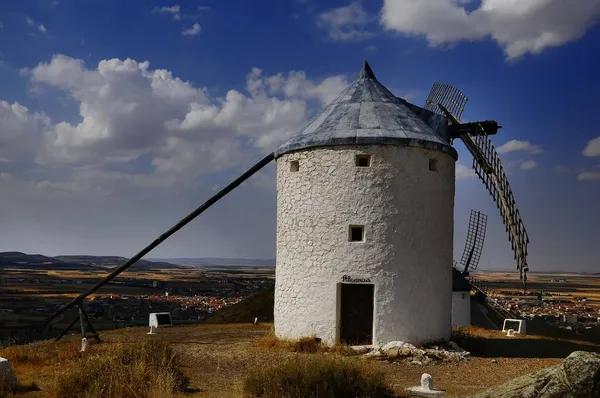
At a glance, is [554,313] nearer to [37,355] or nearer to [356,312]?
[356,312]

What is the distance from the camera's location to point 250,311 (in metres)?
22.4

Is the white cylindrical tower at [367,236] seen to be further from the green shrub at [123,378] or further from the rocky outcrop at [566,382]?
the rocky outcrop at [566,382]

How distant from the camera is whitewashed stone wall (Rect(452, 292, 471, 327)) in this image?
21.3m

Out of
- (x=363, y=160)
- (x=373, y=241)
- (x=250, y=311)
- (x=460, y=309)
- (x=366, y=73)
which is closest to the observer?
(x=373, y=241)

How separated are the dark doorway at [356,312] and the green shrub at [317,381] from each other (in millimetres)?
4125

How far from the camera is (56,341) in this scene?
587 inches

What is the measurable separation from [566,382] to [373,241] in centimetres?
665

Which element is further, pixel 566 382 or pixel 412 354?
pixel 412 354

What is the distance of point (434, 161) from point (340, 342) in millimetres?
4280

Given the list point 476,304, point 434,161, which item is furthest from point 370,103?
point 476,304

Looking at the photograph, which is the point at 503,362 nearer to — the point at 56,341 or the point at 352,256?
the point at 352,256

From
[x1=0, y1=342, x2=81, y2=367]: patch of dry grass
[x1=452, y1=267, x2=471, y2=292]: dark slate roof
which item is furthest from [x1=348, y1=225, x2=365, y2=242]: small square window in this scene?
[x1=452, y1=267, x2=471, y2=292]: dark slate roof

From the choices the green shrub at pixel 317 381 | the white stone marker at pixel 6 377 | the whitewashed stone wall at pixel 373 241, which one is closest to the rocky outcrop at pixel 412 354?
the whitewashed stone wall at pixel 373 241

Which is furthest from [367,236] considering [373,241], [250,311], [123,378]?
[250,311]
